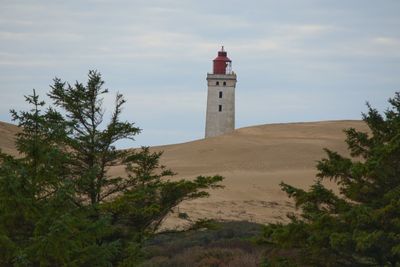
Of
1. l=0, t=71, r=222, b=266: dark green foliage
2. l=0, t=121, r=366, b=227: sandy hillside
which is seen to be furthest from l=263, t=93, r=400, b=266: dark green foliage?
l=0, t=121, r=366, b=227: sandy hillside

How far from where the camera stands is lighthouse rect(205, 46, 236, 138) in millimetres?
81000

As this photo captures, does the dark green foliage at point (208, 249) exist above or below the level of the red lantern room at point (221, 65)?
below

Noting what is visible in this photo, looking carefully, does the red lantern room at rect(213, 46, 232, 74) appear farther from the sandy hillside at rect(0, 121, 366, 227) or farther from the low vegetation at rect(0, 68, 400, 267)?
the low vegetation at rect(0, 68, 400, 267)

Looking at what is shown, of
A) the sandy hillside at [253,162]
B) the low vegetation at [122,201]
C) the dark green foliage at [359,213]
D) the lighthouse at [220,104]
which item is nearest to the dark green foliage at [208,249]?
the low vegetation at [122,201]

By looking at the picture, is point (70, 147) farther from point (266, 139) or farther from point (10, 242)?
point (266, 139)

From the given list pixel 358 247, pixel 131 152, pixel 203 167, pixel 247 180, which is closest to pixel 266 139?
pixel 203 167

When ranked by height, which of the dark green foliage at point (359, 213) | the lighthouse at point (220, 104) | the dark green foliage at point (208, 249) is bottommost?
the dark green foliage at point (208, 249)

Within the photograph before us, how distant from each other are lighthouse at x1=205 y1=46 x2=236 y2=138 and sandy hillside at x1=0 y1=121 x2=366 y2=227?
3417 mm

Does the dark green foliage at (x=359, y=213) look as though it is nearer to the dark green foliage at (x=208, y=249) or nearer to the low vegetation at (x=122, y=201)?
the low vegetation at (x=122, y=201)

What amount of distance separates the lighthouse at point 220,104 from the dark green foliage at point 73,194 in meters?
62.9

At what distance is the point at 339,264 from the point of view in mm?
14625

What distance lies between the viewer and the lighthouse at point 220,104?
81000mm

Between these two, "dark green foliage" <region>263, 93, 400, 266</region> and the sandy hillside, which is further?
the sandy hillside

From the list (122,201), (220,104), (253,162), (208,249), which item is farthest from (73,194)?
(220,104)
